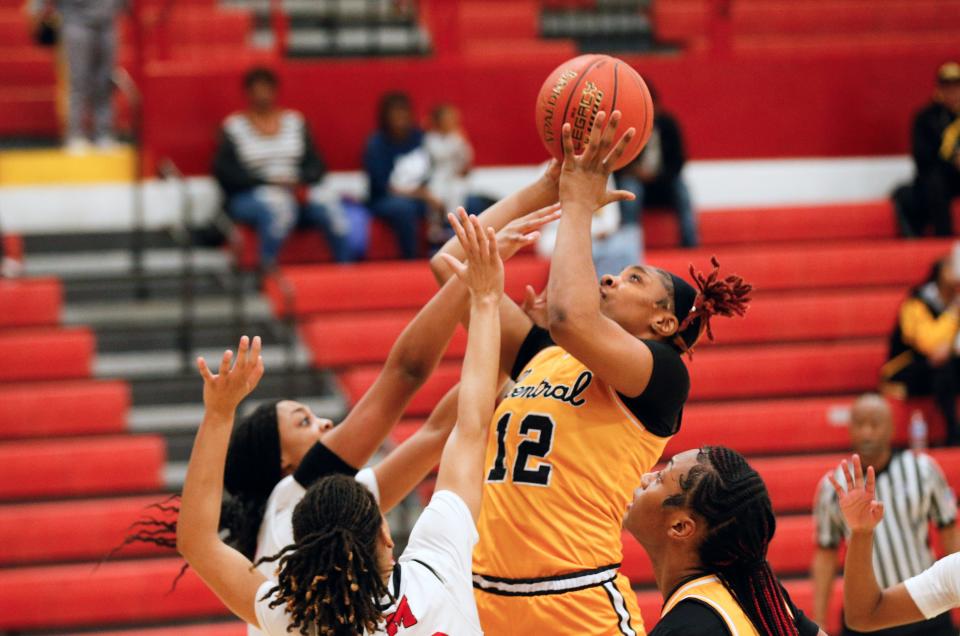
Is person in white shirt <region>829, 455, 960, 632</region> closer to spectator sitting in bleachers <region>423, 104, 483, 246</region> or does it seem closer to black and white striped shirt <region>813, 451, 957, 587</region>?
black and white striped shirt <region>813, 451, 957, 587</region>

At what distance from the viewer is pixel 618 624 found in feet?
12.0

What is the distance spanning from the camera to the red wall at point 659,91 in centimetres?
959

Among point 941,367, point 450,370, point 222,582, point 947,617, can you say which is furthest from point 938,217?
point 222,582

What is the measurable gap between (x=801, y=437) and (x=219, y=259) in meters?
3.85

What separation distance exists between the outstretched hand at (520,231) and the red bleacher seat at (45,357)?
17.1ft

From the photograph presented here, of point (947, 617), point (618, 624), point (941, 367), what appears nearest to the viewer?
point (618, 624)

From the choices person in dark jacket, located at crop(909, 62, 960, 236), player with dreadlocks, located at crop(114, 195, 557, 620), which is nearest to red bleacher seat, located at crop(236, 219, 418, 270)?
person in dark jacket, located at crop(909, 62, 960, 236)

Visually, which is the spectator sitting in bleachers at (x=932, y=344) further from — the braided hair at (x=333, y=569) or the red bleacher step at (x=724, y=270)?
the braided hair at (x=333, y=569)

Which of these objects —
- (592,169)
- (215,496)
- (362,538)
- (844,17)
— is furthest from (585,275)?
(844,17)

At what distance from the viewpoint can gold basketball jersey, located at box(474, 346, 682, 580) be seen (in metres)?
3.67

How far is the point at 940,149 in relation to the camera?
950cm

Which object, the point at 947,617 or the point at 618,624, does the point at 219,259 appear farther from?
the point at 618,624

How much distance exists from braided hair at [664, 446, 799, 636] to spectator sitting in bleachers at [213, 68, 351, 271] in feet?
19.8

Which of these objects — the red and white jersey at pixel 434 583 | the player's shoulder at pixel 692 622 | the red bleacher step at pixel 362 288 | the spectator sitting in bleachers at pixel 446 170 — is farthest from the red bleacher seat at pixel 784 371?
the player's shoulder at pixel 692 622
